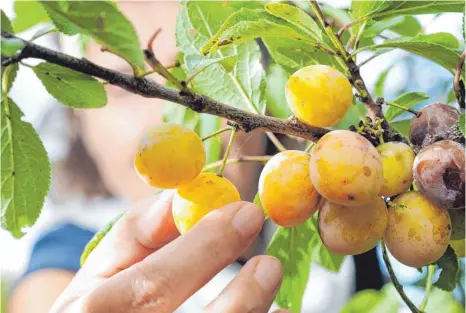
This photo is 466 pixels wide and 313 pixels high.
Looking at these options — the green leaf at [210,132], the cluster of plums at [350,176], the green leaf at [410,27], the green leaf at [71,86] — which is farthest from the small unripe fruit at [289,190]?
the green leaf at [410,27]

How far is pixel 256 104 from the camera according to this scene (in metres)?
0.75

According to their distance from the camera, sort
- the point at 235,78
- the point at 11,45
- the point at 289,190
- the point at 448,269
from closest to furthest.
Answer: the point at 11,45 < the point at 289,190 < the point at 448,269 < the point at 235,78

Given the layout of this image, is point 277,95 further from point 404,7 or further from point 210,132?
point 404,7

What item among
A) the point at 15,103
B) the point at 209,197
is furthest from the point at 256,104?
the point at 15,103

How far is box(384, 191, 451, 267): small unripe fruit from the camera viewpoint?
1.74 ft

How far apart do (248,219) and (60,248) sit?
181 centimetres

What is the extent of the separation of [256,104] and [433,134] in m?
0.27

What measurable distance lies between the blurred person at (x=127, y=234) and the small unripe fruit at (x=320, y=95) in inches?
3.1

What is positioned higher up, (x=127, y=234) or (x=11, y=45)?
(x=11, y=45)

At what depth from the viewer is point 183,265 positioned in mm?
600

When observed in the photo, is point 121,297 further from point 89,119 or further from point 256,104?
point 89,119

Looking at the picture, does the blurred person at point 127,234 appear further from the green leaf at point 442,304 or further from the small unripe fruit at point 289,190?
the green leaf at point 442,304

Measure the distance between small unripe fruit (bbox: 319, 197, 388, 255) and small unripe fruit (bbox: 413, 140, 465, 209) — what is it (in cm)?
5

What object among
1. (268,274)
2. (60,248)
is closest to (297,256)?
(268,274)
